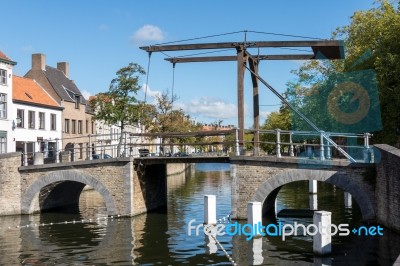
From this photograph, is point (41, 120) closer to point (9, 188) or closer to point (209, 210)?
point (9, 188)

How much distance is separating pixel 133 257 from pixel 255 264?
361cm

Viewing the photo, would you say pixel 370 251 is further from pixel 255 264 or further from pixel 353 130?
pixel 353 130

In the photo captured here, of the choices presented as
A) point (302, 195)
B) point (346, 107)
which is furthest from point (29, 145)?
point (346, 107)

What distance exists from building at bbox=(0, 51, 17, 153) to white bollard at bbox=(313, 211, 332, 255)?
2684 centimetres

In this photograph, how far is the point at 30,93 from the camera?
40750 millimetres

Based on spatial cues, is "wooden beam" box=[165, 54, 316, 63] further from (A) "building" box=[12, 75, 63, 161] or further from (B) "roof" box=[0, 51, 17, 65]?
(B) "roof" box=[0, 51, 17, 65]

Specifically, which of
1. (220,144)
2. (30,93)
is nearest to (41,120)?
(30,93)

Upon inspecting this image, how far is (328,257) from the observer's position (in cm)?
1401

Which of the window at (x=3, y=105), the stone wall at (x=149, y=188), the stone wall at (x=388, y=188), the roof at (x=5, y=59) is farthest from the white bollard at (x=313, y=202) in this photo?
the roof at (x=5, y=59)

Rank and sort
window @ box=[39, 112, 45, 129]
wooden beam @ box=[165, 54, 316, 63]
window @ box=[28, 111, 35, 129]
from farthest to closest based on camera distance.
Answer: window @ box=[39, 112, 45, 129]
window @ box=[28, 111, 35, 129]
wooden beam @ box=[165, 54, 316, 63]

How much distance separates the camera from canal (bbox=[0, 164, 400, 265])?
14170 mm

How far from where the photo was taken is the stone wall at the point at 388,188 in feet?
50.4

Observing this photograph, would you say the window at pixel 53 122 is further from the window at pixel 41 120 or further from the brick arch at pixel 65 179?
the brick arch at pixel 65 179

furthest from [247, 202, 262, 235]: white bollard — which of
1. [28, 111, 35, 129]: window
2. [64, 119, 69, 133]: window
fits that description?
[64, 119, 69, 133]: window
